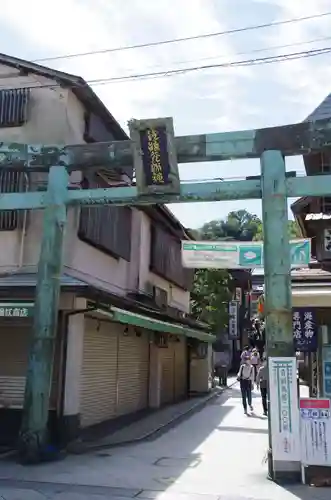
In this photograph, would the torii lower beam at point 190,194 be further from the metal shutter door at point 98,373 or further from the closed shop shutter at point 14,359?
the metal shutter door at point 98,373

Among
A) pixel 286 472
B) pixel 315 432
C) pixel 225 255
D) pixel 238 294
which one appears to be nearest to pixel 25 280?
pixel 225 255

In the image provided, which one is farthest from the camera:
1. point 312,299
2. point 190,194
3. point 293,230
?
point 293,230

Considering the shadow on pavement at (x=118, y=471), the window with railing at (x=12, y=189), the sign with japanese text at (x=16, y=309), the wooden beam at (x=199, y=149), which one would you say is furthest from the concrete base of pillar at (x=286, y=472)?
the window with railing at (x=12, y=189)

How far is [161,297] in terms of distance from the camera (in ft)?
65.1

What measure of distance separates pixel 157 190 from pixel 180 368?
13.9 metres

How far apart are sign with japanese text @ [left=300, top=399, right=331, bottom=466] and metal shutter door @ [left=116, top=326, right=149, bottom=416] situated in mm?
7350

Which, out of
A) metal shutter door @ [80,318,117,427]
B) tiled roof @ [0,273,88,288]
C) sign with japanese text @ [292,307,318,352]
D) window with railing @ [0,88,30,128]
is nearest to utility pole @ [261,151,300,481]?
sign with japanese text @ [292,307,318,352]

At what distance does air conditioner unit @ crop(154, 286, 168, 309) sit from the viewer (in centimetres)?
1906

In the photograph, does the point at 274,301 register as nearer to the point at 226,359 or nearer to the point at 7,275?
the point at 7,275

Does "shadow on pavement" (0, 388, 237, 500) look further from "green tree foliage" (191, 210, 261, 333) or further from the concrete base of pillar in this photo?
"green tree foliage" (191, 210, 261, 333)

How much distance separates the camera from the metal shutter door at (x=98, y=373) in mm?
12445

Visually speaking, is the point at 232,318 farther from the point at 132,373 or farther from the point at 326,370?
the point at 326,370

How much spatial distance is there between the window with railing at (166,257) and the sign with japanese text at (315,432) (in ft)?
36.0

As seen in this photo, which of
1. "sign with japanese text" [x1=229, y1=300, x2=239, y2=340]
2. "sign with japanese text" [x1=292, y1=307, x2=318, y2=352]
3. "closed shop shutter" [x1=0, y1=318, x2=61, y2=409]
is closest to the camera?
"closed shop shutter" [x1=0, y1=318, x2=61, y2=409]
